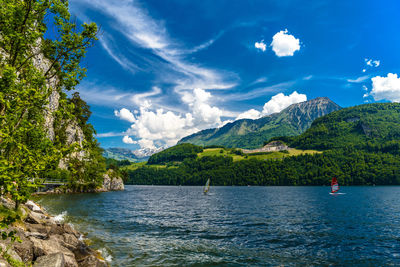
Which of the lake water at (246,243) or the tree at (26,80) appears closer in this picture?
the tree at (26,80)

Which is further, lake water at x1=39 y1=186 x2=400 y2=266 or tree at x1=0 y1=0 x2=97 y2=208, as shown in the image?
lake water at x1=39 y1=186 x2=400 y2=266

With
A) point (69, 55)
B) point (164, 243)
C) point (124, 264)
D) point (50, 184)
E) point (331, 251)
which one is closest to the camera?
point (69, 55)

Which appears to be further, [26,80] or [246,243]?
[246,243]

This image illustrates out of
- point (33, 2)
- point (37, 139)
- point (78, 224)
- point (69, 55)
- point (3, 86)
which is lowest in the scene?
point (78, 224)

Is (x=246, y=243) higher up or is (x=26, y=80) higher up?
(x=26, y=80)

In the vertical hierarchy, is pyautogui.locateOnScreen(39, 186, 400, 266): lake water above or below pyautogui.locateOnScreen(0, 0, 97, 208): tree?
below

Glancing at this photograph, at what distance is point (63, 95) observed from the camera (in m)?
11.2

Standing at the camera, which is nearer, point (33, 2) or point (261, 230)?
point (33, 2)

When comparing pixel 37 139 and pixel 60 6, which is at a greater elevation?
pixel 60 6

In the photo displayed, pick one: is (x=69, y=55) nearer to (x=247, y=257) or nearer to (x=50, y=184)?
(x=247, y=257)

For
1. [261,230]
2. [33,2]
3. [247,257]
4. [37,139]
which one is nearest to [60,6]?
[33,2]

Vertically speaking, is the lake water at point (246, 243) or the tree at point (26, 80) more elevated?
the tree at point (26, 80)

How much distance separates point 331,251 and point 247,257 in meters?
10.6

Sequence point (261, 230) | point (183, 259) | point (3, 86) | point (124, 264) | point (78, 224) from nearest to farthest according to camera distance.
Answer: point (3, 86), point (124, 264), point (183, 259), point (261, 230), point (78, 224)
